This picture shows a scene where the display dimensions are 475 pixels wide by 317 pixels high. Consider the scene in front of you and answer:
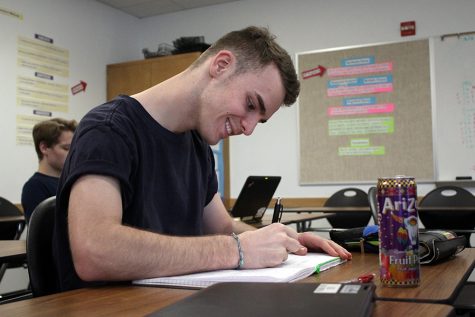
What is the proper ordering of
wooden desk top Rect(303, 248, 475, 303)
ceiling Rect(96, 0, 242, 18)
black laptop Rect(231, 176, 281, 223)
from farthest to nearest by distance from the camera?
ceiling Rect(96, 0, 242, 18) < black laptop Rect(231, 176, 281, 223) < wooden desk top Rect(303, 248, 475, 303)

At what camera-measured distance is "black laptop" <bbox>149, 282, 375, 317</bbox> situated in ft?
1.99

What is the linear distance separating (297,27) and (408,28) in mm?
1031

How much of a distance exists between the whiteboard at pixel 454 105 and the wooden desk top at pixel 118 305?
3989mm

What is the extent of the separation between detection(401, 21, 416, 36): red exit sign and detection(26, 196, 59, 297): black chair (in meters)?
4.04

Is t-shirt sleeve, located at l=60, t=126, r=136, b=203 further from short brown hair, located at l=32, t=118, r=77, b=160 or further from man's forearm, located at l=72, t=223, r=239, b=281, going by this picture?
short brown hair, located at l=32, t=118, r=77, b=160

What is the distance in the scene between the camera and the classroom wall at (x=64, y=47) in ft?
14.1

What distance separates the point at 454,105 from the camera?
173 inches

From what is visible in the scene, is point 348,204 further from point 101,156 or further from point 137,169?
point 101,156

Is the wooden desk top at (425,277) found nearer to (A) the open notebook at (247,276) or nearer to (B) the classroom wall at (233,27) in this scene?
(A) the open notebook at (247,276)

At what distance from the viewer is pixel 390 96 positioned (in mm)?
4641

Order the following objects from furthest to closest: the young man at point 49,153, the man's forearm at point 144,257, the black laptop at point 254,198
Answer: the young man at point 49,153 < the black laptop at point 254,198 < the man's forearm at point 144,257

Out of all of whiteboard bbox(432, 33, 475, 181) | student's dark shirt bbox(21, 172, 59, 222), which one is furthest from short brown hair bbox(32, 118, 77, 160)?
whiteboard bbox(432, 33, 475, 181)

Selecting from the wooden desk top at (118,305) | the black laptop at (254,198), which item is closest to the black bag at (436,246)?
the wooden desk top at (118,305)

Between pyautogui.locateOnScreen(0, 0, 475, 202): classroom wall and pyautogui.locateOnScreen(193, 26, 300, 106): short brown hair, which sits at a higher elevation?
pyautogui.locateOnScreen(0, 0, 475, 202): classroom wall
